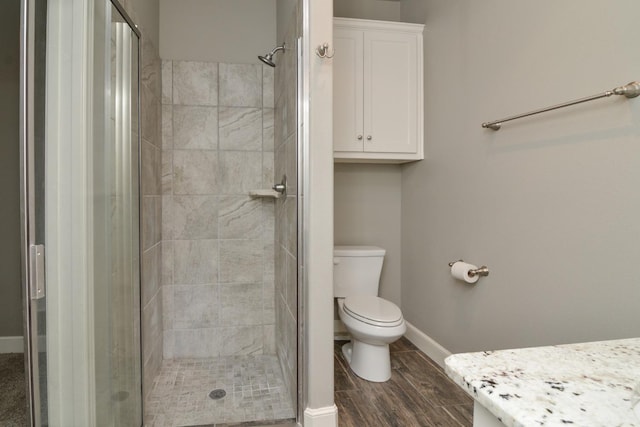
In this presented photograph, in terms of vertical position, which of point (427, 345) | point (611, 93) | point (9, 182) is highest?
point (611, 93)

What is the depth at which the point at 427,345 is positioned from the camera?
2602mm

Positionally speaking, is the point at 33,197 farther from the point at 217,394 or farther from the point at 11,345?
the point at 217,394

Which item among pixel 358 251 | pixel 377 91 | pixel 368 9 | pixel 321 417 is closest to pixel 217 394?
pixel 321 417

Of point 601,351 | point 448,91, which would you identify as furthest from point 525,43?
point 601,351

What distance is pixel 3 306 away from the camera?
1.41 metres

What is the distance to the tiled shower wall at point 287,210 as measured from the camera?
1.89 m

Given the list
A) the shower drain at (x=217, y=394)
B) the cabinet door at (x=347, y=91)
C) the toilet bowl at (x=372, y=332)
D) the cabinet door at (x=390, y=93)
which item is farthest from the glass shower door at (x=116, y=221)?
the cabinet door at (x=390, y=93)

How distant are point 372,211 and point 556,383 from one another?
7.75ft

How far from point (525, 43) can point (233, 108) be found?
1783 mm

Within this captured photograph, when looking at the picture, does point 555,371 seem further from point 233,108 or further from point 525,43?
point 233,108

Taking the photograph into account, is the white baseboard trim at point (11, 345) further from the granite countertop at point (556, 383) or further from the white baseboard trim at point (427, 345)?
the white baseboard trim at point (427, 345)

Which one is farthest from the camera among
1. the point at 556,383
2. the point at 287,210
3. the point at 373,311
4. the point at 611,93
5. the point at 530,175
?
the point at 373,311

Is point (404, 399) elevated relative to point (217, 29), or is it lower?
lower

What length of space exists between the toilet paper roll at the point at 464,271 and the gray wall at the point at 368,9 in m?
2.01
